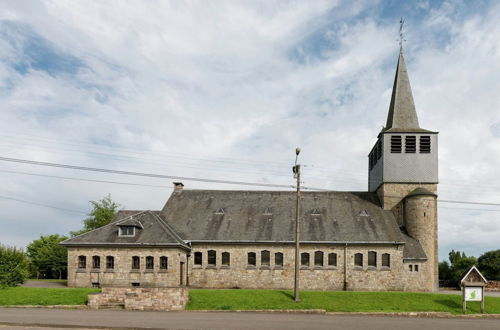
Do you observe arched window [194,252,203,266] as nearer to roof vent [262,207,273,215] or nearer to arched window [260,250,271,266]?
arched window [260,250,271,266]

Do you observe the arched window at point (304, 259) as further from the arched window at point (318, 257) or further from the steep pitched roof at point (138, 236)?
the steep pitched roof at point (138, 236)

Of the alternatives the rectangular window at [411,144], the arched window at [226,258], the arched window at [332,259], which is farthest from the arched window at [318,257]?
the rectangular window at [411,144]

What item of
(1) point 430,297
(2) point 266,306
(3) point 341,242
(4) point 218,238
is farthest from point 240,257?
(1) point 430,297

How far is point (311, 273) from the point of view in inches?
1563

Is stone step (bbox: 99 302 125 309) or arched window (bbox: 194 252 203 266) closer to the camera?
stone step (bbox: 99 302 125 309)

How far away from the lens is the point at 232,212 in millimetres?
43812

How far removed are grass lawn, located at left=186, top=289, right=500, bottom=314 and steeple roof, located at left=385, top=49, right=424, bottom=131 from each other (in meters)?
18.4

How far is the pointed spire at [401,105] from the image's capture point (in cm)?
4466

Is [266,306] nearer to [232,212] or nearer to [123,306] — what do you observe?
[123,306]

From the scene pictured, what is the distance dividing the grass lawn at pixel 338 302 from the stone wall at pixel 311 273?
7622mm

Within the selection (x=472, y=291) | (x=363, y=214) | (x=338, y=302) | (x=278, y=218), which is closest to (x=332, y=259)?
(x=363, y=214)

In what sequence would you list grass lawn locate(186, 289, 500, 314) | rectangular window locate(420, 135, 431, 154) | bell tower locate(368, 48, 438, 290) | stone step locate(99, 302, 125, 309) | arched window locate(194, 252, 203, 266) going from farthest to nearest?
rectangular window locate(420, 135, 431, 154), bell tower locate(368, 48, 438, 290), arched window locate(194, 252, 203, 266), stone step locate(99, 302, 125, 309), grass lawn locate(186, 289, 500, 314)

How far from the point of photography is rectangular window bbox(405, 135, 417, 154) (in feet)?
143

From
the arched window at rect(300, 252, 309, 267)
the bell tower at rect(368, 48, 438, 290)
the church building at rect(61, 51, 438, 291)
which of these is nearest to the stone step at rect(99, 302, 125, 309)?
the church building at rect(61, 51, 438, 291)
